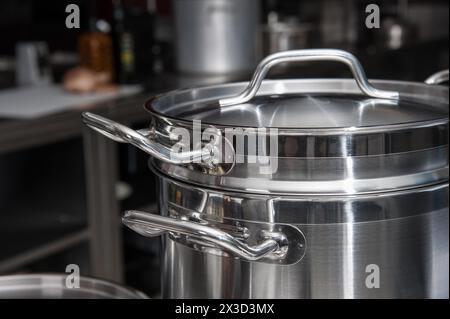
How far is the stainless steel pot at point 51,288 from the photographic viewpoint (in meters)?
0.64

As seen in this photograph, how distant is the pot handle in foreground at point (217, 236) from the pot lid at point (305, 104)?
85 millimetres

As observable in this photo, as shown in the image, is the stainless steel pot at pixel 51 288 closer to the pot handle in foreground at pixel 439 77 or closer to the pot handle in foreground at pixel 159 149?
the pot handle in foreground at pixel 159 149

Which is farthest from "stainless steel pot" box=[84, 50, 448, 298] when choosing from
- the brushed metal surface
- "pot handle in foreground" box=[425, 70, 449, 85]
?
"pot handle in foreground" box=[425, 70, 449, 85]

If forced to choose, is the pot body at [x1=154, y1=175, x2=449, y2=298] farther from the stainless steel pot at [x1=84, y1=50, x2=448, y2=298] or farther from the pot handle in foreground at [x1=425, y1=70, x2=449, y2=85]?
the pot handle in foreground at [x1=425, y1=70, x2=449, y2=85]

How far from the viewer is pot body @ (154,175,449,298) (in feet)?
1.91

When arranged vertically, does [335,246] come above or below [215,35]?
below

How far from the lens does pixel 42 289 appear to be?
0.66 metres

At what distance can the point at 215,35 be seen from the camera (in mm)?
2301

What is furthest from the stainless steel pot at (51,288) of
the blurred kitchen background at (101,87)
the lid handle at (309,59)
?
the blurred kitchen background at (101,87)

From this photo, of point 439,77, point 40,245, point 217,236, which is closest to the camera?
point 217,236

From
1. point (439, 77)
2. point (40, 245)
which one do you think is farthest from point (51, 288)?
point (40, 245)

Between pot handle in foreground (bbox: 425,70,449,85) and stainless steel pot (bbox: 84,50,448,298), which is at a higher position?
pot handle in foreground (bbox: 425,70,449,85)

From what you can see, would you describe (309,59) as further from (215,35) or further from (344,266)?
(215,35)

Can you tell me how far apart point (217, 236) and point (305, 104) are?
0.21 metres
